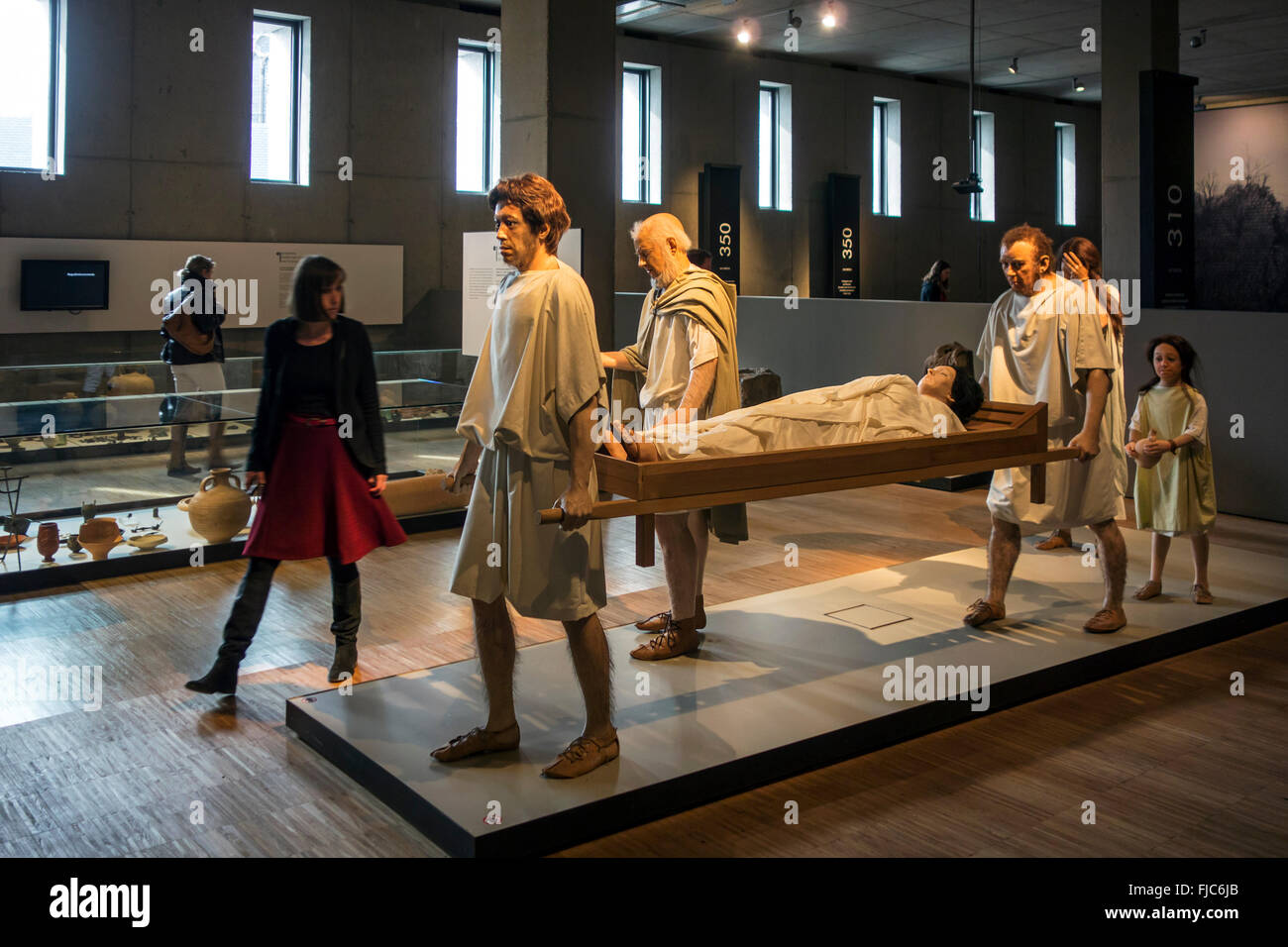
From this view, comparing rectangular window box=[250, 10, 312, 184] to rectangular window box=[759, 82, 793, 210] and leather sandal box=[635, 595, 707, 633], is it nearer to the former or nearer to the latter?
rectangular window box=[759, 82, 793, 210]

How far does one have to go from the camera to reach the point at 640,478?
11.7 feet

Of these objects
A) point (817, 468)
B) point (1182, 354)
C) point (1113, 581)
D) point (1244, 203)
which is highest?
point (1244, 203)

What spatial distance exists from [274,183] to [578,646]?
33.4ft

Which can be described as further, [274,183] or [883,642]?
[274,183]

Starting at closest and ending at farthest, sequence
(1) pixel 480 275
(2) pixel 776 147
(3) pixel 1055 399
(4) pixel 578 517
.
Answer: (4) pixel 578 517 < (3) pixel 1055 399 < (1) pixel 480 275 < (2) pixel 776 147

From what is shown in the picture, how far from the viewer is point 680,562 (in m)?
4.70

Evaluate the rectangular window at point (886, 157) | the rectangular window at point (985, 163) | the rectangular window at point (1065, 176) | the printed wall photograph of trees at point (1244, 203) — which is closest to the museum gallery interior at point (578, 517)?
the rectangular window at point (886, 157)

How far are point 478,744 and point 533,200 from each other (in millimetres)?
1654

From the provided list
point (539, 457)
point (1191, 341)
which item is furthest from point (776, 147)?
point (539, 457)

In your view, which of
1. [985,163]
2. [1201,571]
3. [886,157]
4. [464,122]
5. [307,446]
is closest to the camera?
[307,446]

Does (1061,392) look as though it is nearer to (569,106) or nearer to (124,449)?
(569,106)

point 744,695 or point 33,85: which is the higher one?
point 33,85
